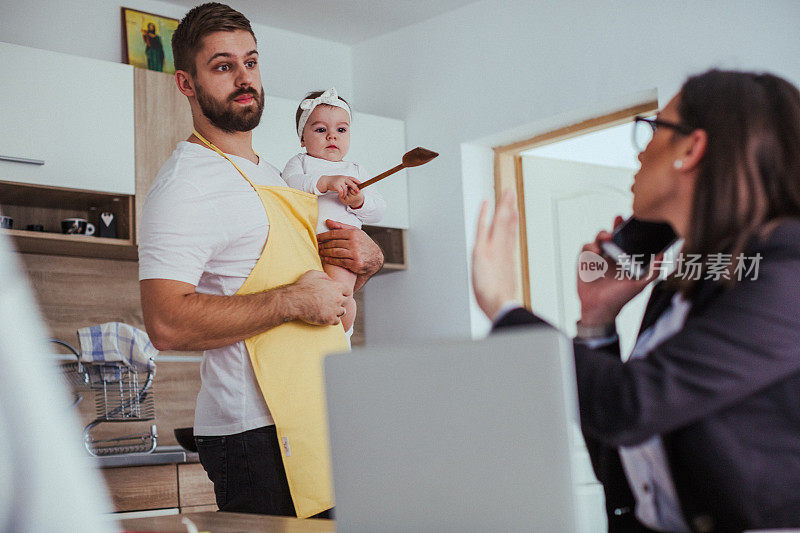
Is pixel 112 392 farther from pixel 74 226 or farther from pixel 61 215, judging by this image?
pixel 61 215

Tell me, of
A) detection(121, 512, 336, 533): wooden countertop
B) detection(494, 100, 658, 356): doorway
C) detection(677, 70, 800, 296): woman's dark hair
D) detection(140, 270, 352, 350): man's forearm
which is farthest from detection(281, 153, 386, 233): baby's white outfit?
detection(494, 100, 658, 356): doorway

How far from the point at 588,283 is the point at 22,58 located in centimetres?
254

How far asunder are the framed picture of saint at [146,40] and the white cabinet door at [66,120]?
0.85 feet

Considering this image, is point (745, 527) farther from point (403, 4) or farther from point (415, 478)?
point (403, 4)

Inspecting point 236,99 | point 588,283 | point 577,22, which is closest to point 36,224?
point 236,99

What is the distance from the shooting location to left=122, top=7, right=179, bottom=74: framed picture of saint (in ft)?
11.3

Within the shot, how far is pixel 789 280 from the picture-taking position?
0.81 m

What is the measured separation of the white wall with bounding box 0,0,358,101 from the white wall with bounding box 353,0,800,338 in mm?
289

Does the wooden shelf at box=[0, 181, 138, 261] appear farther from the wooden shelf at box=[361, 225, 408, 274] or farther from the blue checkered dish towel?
the wooden shelf at box=[361, 225, 408, 274]

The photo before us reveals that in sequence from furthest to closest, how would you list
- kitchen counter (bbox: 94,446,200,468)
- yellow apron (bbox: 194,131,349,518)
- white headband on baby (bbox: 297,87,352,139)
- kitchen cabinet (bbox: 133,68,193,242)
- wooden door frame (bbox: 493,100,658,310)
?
1. wooden door frame (bbox: 493,100,658,310)
2. kitchen cabinet (bbox: 133,68,193,242)
3. kitchen counter (bbox: 94,446,200,468)
4. white headband on baby (bbox: 297,87,352,139)
5. yellow apron (bbox: 194,131,349,518)

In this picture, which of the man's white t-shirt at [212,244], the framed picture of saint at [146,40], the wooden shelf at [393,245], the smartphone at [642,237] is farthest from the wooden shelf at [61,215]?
the smartphone at [642,237]

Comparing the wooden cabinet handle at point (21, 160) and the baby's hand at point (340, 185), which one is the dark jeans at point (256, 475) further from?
the wooden cabinet handle at point (21, 160)

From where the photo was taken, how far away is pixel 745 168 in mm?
900

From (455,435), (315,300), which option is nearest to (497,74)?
(315,300)
